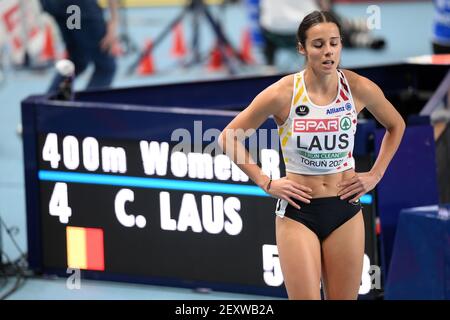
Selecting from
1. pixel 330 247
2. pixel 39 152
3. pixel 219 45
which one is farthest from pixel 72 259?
pixel 219 45

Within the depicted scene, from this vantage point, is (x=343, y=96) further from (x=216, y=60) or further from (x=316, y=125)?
(x=216, y=60)

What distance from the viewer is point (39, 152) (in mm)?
6664

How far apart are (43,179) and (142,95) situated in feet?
3.74

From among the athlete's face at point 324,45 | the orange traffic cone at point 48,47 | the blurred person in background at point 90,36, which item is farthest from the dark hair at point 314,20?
the orange traffic cone at point 48,47

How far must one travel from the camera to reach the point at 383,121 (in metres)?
4.79

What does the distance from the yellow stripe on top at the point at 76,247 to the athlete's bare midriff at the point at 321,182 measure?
91.2 inches

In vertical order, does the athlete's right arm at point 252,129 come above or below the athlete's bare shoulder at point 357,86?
below

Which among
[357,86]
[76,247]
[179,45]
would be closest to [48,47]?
[179,45]

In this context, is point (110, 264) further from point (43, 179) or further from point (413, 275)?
point (413, 275)

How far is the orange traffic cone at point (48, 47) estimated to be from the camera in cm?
1444

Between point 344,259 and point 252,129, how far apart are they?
0.71 meters

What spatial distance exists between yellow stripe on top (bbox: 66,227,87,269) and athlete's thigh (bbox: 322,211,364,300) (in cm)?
233

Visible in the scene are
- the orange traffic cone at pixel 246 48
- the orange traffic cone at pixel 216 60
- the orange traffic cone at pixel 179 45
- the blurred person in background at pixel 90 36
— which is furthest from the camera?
the orange traffic cone at pixel 179 45

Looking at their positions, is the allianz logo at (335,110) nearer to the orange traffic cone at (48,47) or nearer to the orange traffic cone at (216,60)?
the orange traffic cone at (216,60)
